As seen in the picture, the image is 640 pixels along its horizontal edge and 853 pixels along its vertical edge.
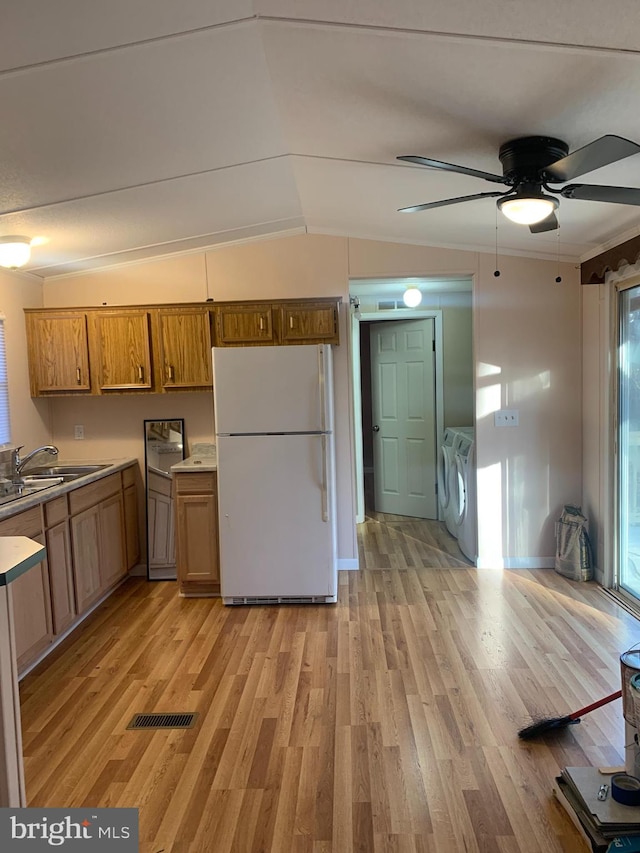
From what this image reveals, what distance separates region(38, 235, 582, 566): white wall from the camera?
4.41 metres

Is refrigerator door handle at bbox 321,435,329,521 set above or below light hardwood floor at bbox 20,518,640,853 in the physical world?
above

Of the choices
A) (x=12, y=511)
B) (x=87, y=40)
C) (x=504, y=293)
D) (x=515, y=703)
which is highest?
(x=87, y=40)

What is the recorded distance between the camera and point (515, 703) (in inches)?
105

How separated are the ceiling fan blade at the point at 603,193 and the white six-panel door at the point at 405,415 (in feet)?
12.3

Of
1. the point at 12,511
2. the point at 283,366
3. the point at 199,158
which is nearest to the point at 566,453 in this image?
the point at 283,366

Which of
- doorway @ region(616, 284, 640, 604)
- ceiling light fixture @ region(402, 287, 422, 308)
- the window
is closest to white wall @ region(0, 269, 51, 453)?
the window

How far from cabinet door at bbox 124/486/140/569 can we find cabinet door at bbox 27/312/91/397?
0.82m

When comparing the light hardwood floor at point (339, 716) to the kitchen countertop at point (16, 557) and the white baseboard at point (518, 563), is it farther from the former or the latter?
the kitchen countertop at point (16, 557)

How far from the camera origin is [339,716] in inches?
102

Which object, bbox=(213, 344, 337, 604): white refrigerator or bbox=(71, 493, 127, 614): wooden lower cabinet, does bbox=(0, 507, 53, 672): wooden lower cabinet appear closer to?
bbox=(71, 493, 127, 614): wooden lower cabinet

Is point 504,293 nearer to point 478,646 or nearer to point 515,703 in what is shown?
point 478,646

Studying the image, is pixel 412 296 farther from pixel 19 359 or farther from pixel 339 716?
pixel 339 716

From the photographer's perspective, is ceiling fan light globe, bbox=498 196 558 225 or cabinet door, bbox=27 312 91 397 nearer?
ceiling fan light globe, bbox=498 196 558 225

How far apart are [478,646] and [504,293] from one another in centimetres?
251
